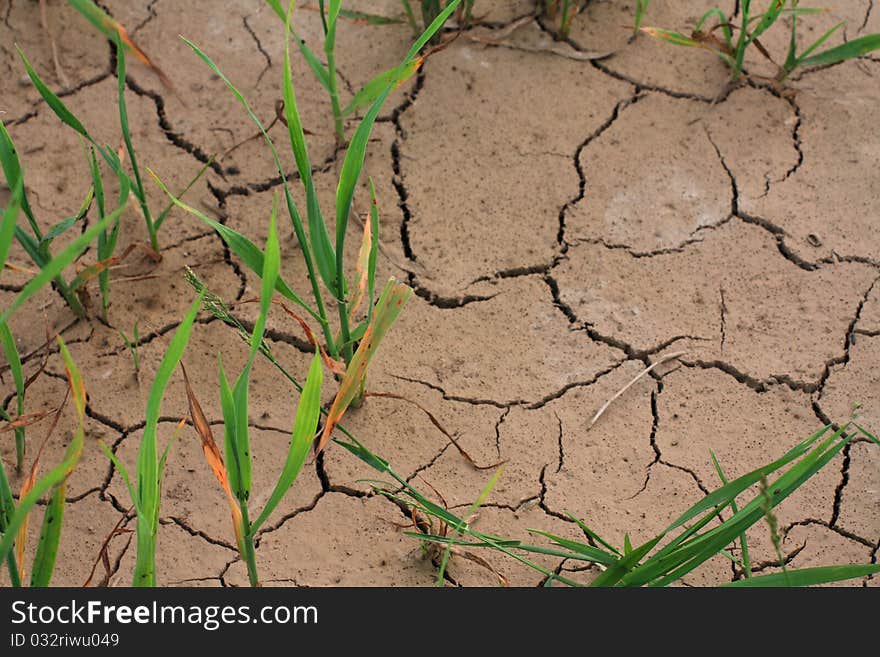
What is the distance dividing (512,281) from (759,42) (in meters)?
1.12

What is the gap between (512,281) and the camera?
2797 millimetres

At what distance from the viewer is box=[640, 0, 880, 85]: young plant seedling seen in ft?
9.68

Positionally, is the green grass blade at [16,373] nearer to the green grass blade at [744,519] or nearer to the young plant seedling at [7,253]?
the young plant seedling at [7,253]

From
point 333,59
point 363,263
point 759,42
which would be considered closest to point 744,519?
point 363,263

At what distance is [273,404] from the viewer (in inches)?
101

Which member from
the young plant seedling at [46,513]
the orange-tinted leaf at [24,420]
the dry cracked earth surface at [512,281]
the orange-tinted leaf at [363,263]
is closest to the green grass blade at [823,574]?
the dry cracked earth surface at [512,281]

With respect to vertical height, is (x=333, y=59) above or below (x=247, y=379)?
above

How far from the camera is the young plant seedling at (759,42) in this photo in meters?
2.95

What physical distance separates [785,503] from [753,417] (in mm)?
230

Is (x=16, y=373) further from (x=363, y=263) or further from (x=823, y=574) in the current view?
(x=823, y=574)

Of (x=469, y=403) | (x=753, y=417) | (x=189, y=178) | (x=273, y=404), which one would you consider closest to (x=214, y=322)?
(x=273, y=404)

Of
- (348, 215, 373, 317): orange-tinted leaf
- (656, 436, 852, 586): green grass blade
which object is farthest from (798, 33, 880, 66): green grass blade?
(656, 436, 852, 586): green grass blade

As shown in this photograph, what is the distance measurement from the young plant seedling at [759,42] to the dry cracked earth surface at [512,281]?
7 centimetres
